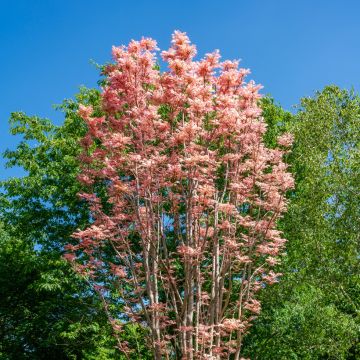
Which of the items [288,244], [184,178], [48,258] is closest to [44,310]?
[48,258]

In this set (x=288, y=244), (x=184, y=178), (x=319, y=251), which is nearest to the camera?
(x=184, y=178)

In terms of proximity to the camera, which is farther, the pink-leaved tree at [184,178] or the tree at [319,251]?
the tree at [319,251]

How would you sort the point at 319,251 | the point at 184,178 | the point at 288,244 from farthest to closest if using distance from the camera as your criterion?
the point at 288,244 < the point at 319,251 < the point at 184,178

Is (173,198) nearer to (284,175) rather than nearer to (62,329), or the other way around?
(284,175)

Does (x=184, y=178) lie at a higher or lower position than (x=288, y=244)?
lower

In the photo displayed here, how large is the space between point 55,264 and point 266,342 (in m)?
6.83

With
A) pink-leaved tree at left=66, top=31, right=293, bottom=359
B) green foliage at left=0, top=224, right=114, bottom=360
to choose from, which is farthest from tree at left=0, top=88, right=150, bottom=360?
pink-leaved tree at left=66, top=31, right=293, bottom=359

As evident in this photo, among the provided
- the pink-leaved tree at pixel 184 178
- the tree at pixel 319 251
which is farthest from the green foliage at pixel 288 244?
the pink-leaved tree at pixel 184 178

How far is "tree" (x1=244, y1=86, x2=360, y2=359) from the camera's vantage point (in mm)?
12102

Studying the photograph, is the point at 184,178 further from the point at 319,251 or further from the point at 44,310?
the point at 44,310

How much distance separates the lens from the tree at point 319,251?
39.7ft

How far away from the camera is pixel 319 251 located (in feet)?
40.2

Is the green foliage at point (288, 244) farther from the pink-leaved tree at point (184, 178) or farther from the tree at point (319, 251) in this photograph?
the pink-leaved tree at point (184, 178)

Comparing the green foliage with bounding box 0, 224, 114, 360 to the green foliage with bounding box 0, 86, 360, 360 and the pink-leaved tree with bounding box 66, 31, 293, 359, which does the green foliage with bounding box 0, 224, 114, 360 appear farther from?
the pink-leaved tree with bounding box 66, 31, 293, 359
